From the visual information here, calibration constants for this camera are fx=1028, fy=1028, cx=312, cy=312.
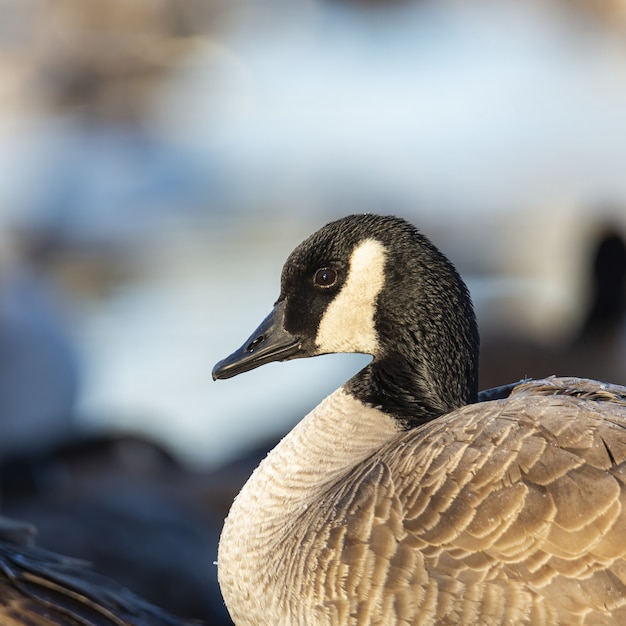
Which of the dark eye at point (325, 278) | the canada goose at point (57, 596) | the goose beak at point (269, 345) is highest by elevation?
the dark eye at point (325, 278)

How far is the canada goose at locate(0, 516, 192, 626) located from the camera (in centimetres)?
212

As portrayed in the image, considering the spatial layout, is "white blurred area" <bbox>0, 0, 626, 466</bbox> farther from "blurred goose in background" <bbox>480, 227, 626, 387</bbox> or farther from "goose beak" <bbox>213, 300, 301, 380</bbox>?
"goose beak" <bbox>213, 300, 301, 380</bbox>

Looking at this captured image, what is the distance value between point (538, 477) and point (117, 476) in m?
3.90

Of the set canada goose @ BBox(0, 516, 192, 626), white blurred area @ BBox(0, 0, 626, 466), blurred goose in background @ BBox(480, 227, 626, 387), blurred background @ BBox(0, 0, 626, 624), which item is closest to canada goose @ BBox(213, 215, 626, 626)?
canada goose @ BBox(0, 516, 192, 626)

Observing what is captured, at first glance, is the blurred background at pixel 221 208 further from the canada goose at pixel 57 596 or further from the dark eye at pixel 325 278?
the dark eye at pixel 325 278

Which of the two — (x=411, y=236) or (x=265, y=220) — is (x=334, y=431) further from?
(x=265, y=220)

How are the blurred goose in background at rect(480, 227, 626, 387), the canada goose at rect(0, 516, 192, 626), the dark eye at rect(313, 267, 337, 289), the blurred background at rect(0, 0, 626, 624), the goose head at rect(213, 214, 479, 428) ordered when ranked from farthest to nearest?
the blurred goose in background at rect(480, 227, 626, 387)
the blurred background at rect(0, 0, 626, 624)
the dark eye at rect(313, 267, 337, 289)
the goose head at rect(213, 214, 479, 428)
the canada goose at rect(0, 516, 192, 626)

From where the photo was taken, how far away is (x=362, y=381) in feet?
9.31

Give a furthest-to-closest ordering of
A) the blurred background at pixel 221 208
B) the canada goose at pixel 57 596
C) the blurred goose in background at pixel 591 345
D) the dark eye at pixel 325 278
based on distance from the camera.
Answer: the blurred goose in background at pixel 591 345 → the blurred background at pixel 221 208 → the dark eye at pixel 325 278 → the canada goose at pixel 57 596

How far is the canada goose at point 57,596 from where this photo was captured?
83.5 inches

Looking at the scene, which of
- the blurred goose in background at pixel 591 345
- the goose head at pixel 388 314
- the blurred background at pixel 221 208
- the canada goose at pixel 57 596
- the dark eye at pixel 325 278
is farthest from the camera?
the blurred goose in background at pixel 591 345

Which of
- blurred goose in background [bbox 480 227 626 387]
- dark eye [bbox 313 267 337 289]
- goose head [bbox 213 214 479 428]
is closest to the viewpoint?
goose head [bbox 213 214 479 428]

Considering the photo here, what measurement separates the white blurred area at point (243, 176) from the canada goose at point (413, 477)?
359 cm

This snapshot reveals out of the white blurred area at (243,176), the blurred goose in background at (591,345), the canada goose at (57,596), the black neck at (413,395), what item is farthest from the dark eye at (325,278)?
the blurred goose in background at (591,345)
